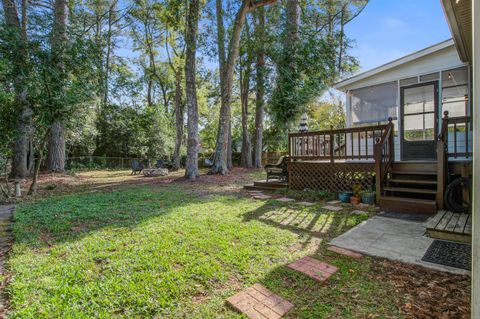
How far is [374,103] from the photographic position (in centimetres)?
793

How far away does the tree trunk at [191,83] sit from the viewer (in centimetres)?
998

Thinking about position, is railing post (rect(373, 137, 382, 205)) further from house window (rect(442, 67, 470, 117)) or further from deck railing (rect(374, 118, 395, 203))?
house window (rect(442, 67, 470, 117))

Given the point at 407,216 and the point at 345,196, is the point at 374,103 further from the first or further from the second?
the point at 407,216

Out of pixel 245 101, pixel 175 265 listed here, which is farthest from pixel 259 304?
pixel 245 101

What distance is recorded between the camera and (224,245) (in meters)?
3.32

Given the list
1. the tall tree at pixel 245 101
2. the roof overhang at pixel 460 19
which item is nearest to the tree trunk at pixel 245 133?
the tall tree at pixel 245 101

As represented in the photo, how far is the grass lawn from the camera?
209cm

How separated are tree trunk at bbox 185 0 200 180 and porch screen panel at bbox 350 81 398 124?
6141mm

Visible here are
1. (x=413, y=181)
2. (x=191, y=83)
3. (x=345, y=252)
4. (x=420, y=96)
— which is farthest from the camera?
(x=191, y=83)

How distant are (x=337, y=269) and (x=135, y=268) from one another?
7.34 ft

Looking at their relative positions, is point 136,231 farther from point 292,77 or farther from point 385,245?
point 292,77

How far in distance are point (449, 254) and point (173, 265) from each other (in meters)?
3.33

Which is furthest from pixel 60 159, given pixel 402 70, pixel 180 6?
pixel 402 70

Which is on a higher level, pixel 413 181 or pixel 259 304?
pixel 413 181
